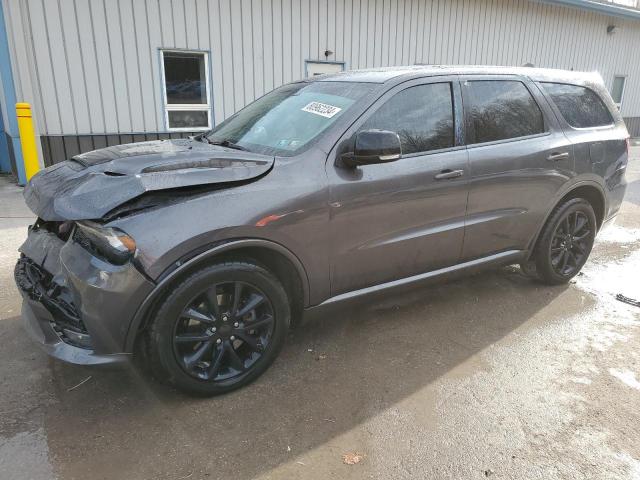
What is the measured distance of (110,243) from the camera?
2352mm

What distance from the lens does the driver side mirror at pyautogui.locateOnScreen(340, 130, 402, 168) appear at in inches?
111

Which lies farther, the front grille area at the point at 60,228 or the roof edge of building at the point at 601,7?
the roof edge of building at the point at 601,7

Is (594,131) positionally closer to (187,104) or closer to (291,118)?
(291,118)

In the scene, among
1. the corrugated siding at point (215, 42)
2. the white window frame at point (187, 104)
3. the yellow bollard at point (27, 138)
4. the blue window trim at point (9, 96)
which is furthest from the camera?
the white window frame at point (187, 104)

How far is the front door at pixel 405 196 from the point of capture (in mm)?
2996

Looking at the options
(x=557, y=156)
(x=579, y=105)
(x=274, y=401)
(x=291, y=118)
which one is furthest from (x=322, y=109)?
(x=579, y=105)

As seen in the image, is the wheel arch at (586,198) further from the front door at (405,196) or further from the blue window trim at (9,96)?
the blue window trim at (9,96)

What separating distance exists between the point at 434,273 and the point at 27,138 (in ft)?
21.2

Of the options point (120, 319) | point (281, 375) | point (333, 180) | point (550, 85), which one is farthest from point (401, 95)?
point (120, 319)

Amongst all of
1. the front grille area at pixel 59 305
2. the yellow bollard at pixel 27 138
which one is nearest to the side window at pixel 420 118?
the front grille area at pixel 59 305

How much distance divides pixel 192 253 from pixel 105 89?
6.60 meters

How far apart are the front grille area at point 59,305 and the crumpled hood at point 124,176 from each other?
366 mm

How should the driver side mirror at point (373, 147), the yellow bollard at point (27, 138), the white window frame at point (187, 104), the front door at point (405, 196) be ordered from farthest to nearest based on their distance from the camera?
1. the white window frame at point (187, 104)
2. the yellow bollard at point (27, 138)
3. the front door at point (405, 196)
4. the driver side mirror at point (373, 147)

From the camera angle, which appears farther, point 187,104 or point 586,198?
point 187,104
